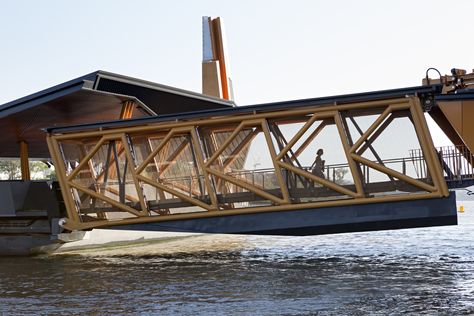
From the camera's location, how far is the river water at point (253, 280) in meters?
13.3

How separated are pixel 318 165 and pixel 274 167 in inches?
46.5

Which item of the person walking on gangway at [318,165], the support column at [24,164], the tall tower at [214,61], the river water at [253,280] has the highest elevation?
the tall tower at [214,61]

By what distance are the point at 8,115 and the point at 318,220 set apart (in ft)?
40.1

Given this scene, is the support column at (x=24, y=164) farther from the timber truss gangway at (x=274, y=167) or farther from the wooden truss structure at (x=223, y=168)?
the timber truss gangway at (x=274, y=167)

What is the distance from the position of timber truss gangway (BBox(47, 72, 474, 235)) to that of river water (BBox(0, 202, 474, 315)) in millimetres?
1432

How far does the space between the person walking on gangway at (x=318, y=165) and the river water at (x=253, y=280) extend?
255cm

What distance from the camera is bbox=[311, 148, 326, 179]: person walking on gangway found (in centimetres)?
1933

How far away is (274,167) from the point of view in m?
19.6

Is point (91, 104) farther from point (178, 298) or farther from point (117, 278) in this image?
point (178, 298)

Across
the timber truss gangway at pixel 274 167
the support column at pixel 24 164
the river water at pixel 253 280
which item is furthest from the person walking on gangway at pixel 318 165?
the support column at pixel 24 164

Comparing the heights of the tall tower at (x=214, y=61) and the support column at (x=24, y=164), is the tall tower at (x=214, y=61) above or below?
above

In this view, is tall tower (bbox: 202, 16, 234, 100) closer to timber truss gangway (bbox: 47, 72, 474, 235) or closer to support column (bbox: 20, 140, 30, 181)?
support column (bbox: 20, 140, 30, 181)

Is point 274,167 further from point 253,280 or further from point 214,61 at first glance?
point 214,61

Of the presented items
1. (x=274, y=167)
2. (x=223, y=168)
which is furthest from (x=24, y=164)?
(x=274, y=167)
